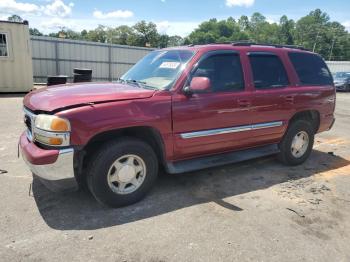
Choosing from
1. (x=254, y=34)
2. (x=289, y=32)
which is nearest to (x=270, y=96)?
(x=289, y=32)

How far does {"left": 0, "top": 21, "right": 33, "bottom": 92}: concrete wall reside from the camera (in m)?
13.2

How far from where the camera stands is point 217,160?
4.79m

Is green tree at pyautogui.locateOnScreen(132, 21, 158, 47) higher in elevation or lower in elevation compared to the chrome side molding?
higher

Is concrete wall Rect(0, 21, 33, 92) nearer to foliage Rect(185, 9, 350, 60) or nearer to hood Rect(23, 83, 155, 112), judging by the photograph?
hood Rect(23, 83, 155, 112)

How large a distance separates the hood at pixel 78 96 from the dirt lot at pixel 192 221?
1.22 metres

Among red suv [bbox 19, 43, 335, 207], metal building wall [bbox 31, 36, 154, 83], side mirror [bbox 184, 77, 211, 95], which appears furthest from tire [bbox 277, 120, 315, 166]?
metal building wall [bbox 31, 36, 154, 83]

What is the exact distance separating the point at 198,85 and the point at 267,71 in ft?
5.37

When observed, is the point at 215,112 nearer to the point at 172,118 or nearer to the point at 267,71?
the point at 172,118

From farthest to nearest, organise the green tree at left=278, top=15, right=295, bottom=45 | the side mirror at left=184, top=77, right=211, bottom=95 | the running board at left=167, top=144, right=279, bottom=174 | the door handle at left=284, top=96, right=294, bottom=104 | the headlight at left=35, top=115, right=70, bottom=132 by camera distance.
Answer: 1. the green tree at left=278, top=15, right=295, bottom=45
2. the door handle at left=284, top=96, right=294, bottom=104
3. the running board at left=167, top=144, right=279, bottom=174
4. the side mirror at left=184, top=77, right=211, bottom=95
5. the headlight at left=35, top=115, right=70, bottom=132

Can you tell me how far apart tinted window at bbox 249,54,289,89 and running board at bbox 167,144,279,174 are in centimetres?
102

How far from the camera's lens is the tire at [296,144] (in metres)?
5.70

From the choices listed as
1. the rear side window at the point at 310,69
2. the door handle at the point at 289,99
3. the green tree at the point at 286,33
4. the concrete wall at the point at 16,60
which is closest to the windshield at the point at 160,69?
the door handle at the point at 289,99

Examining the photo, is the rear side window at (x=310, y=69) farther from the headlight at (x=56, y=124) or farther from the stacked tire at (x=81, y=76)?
the stacked tire at (x=81, y=76)

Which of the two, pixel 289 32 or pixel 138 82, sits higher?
pixel 289 32
